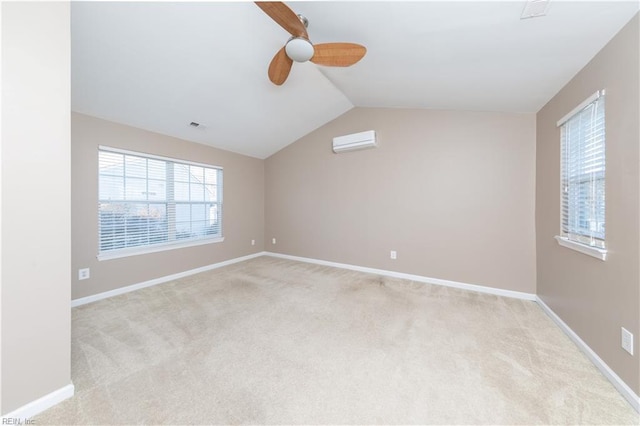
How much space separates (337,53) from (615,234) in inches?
90.6

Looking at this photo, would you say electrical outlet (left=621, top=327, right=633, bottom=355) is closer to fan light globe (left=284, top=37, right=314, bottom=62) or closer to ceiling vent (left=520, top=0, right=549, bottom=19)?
ceiling vent (left=520, top=0, right=549, bottom=19)

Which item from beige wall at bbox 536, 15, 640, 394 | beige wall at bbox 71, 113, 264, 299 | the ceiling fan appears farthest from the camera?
beige wall at bbox 71, 113, 264, 299

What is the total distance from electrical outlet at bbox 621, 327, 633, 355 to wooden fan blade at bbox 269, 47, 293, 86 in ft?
9.77

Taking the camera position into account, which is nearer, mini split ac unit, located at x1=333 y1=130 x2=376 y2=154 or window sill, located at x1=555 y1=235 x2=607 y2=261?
window sill, located at x1=555 y1=235 x2=607 y2=261

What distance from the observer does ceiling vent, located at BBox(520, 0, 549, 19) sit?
139 centimetres

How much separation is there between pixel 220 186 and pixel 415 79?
355 centimetres

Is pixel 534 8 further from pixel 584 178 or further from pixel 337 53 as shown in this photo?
pixel 584 178

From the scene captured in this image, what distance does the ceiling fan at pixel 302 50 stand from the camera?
1575mm

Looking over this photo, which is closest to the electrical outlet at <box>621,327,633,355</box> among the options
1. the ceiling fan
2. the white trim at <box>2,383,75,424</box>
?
the ceiling fan

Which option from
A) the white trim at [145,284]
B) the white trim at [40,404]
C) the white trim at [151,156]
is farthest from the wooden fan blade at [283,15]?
the white trim at [145,284]

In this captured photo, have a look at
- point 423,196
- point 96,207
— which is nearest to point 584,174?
point 423,196

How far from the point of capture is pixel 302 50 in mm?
1783

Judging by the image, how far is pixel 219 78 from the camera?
2689mm

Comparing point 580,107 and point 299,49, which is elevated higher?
point 299,49
